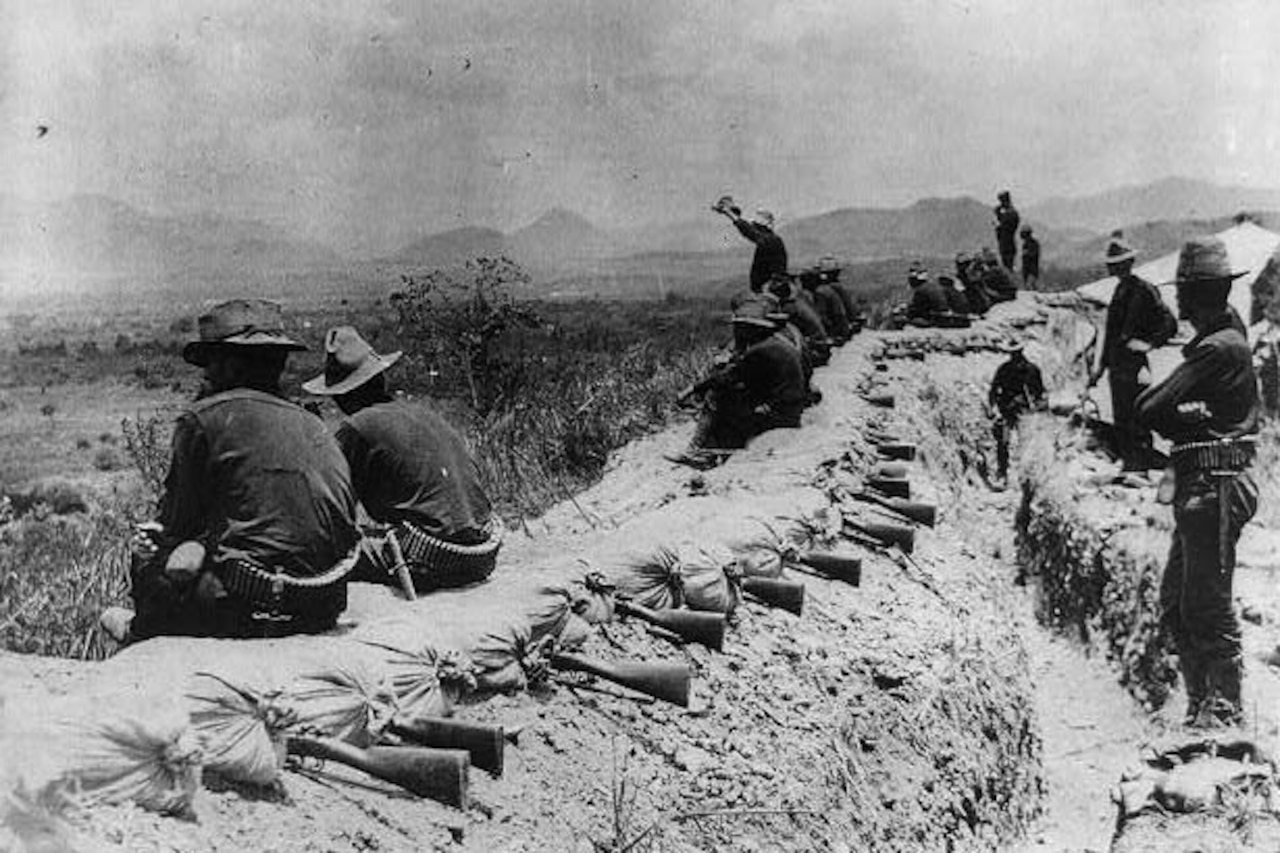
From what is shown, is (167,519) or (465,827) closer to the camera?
(465,827)

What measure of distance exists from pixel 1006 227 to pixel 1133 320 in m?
12.0

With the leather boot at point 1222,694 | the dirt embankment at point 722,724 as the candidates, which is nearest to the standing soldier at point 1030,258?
the dirt embankment at point 722,724

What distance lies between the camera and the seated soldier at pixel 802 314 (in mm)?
10508

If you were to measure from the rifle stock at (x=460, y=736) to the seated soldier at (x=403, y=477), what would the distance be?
131 cm

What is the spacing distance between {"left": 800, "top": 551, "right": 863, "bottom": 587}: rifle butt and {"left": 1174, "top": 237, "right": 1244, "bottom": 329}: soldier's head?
209 cm

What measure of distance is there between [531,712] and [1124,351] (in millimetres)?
6982

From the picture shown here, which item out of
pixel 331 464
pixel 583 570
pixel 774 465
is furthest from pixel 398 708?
pixel 774 465

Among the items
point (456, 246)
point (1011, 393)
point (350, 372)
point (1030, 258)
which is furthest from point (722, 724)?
point (456, 246)

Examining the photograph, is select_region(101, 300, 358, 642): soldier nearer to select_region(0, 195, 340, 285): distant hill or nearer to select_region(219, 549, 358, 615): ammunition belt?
select_region(219, 549, 358, 615): ammunition belt

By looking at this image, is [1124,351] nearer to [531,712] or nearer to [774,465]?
[774,465]

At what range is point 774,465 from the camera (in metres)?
7.58

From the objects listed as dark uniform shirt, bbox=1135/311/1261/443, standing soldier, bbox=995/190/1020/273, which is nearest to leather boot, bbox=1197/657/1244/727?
dark uniform shirt, bbox=1135/311/1261/443

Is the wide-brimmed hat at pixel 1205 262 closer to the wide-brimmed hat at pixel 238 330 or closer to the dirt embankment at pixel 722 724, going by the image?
the dirt embankment at pixel 722 724

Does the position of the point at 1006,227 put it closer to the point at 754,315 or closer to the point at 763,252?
the point at 763,252
